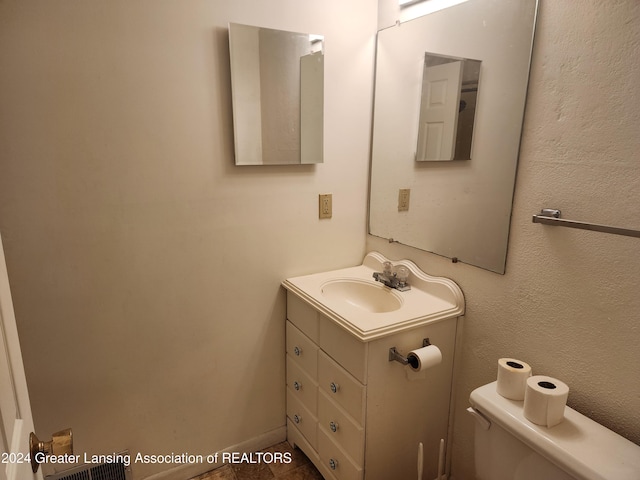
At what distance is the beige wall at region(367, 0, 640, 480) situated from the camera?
1.01 meters

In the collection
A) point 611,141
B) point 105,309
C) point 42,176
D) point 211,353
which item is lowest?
point 211,353

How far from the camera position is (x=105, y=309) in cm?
144

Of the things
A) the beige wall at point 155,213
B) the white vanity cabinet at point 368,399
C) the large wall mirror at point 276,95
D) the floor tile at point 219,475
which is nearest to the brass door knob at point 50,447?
the beige wall at point 155,213

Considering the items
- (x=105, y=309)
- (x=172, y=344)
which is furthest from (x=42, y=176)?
(x=172, y=344)

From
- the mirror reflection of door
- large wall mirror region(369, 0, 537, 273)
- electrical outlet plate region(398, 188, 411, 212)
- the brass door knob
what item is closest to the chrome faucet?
large wall mirror region(369, 0, 537, 273)

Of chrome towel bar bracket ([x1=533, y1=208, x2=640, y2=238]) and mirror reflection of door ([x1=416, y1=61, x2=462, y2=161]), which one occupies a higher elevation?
mirror reflection of door ([x1=416, y1=61, x2=462, y2=161])

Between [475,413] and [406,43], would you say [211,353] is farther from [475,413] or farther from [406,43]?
[406,43]

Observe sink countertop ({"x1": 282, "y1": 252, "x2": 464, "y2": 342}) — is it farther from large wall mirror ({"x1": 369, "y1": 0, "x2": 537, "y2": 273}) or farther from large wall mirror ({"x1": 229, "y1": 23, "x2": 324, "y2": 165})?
large wall mirror ({"x1": 229, "y1": 23, "x2": 324, "y2": 165})

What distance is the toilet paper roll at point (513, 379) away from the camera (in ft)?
3.67

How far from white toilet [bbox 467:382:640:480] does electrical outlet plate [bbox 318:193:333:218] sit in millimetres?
981

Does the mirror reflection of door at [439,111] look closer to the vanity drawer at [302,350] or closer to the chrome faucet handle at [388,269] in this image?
the chrome faucet handle at [388,269]

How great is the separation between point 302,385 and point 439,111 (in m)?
1.31

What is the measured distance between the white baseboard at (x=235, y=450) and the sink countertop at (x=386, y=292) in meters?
0.77

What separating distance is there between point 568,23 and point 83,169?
1561 mm
